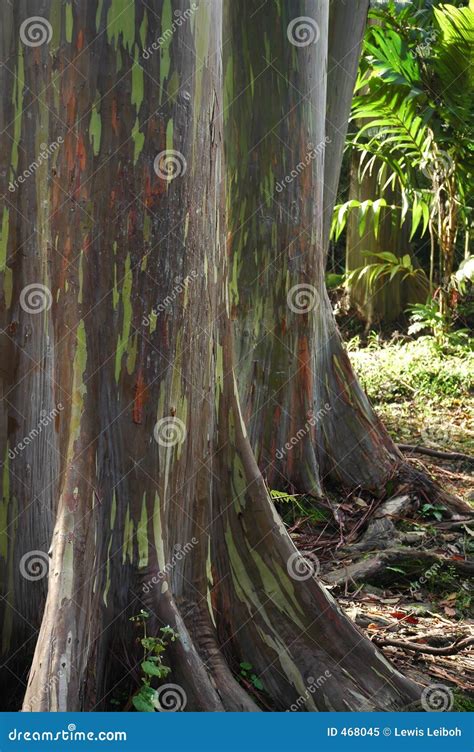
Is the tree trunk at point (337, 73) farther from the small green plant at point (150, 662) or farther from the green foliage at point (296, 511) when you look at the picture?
the small green plant at point (150, 662)

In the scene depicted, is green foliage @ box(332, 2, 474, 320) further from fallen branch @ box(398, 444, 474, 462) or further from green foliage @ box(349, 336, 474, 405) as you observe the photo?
fallen branch @ box(398, 444, 474, 462)

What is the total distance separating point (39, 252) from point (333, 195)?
381cm

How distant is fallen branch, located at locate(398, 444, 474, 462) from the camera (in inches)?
270

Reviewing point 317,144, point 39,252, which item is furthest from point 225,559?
point 317,144

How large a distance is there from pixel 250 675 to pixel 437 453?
4106 millimetres

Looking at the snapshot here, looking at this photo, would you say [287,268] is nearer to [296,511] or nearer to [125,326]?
[296,511]

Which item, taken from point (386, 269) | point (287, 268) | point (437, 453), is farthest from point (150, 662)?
point (386, 269)

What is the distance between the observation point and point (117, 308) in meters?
2.78

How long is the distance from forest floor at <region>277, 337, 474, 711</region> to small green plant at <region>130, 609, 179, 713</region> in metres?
1.16

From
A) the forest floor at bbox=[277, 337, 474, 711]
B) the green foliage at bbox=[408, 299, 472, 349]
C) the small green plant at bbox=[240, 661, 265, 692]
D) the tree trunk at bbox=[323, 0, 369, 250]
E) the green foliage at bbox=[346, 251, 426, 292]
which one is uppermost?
the tree trunk at bbox=[323, 0, 369, 250]

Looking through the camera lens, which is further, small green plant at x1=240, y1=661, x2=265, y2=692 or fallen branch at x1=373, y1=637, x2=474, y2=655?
fallen branch at x1=373, y1=637, x2=474, y2=655

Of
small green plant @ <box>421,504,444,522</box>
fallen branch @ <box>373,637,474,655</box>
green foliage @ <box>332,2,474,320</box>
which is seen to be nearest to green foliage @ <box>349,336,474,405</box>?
A: green foliage @ <box>332,2,474,320</box>

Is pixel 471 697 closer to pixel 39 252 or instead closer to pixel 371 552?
pixel 371 552

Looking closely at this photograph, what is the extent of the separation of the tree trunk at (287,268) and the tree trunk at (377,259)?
587cm
